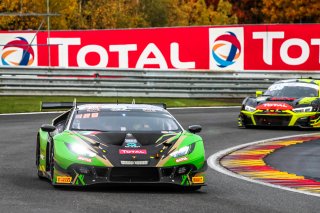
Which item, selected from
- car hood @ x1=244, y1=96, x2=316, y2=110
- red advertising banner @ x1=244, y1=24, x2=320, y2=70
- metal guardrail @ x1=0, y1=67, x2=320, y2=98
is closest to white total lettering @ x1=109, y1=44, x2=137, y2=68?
metal guardrail @ x1=0, y1=67, x2=320, y2=98

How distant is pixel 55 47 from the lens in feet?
125

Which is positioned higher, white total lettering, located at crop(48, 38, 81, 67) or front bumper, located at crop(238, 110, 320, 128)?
white total lettering, located at crop(48, 38, 81, 67)

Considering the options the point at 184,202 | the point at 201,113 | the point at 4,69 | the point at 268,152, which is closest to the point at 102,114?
the point at 184,202

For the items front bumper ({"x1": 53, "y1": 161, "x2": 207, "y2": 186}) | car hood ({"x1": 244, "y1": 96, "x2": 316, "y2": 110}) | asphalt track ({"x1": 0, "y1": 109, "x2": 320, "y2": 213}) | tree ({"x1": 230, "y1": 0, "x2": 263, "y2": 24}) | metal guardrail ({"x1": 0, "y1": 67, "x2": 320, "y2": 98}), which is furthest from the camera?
tree ({"x1": 230, "y1": 0, "x2": 263, "y2": 24})

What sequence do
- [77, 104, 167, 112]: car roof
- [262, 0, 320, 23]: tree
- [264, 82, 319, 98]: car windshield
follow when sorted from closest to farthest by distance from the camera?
1. [77, 104, 167, 112]: car roof
2. [264, 82, 319, 98]: car windshield
3. [262, 0, 320, 23]: tree

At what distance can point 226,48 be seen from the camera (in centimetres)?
3709

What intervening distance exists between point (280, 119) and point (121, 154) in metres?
12.0

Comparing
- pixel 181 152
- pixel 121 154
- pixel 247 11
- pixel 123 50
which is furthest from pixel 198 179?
pixel 247 11

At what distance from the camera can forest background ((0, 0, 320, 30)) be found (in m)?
54.8

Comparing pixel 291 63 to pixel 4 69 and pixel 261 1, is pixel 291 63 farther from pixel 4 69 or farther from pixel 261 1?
pixel 261 1

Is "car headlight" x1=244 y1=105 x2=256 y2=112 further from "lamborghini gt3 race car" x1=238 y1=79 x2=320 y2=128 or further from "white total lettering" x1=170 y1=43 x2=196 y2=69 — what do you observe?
"white total lettering" x1=170 y1=43 x2=196 y2=69

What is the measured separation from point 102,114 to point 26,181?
126 cm

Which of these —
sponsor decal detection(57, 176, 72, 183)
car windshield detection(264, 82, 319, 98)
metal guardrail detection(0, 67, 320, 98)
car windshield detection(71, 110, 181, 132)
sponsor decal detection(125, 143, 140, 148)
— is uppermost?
car windshield detection(71, 110, 181, 132)

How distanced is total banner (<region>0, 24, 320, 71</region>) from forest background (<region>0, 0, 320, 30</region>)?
3710 mm
